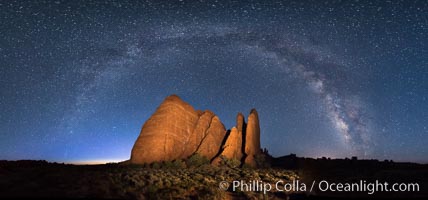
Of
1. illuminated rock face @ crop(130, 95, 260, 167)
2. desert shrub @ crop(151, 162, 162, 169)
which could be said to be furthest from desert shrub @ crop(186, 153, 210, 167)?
desert shrub @ crop(151, 162, 162, 169)

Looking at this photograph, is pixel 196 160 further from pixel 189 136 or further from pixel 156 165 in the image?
pixel 156 165

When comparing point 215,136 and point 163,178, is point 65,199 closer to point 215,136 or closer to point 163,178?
point 163,178

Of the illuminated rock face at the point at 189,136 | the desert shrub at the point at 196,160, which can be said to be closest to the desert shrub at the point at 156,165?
the illuminated rock face at the point at 189,136

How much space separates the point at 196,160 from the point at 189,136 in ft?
20.8

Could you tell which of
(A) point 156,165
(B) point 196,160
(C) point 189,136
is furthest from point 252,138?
(A) point 156,165

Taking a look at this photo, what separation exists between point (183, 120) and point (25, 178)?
27128 mm

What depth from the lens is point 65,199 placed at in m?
18.0

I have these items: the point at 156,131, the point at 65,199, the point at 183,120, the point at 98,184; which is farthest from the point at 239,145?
the point at 65,199

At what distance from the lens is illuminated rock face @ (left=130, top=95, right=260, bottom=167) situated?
44.6 meters

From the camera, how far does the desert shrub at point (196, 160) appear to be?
1737 inches

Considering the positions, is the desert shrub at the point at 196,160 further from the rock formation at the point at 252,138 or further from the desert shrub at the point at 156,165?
the rock formation at the point at 252,138

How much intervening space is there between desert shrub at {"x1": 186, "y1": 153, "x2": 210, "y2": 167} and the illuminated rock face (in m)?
1.41

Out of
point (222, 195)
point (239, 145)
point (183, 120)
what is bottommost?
point (222, 195)

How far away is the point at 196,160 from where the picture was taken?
4491cm
